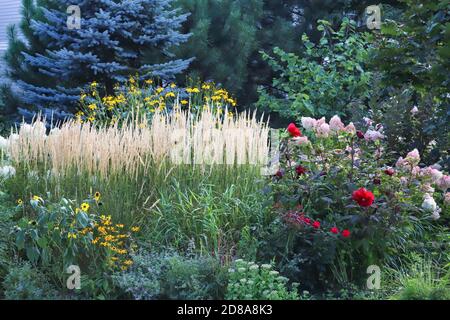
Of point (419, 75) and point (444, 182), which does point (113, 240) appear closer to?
point (444, 182)

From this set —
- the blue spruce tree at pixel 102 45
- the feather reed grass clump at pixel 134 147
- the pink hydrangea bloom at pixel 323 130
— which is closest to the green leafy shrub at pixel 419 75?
the pink hydrangea bloom at pixel 323 130

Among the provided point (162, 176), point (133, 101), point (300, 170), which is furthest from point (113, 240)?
point (133, 101)

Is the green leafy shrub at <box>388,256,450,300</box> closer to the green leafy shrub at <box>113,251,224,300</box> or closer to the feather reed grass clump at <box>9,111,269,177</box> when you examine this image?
the green leafy shrub at <box>113,251,224,300</box>

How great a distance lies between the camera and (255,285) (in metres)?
4.70

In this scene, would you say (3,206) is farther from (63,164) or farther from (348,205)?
(348,205)

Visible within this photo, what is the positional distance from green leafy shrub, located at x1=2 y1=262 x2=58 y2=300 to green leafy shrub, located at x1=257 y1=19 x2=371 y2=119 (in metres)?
5.88

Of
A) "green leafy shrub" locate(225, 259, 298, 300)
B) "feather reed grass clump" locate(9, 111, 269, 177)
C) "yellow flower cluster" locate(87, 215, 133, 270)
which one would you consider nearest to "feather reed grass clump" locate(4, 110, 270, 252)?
"feather reed grass clump" locate(9, 111, 269, 177)

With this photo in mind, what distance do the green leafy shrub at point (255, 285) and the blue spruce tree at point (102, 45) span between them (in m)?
5.78

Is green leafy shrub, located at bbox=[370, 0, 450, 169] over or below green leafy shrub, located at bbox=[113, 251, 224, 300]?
over

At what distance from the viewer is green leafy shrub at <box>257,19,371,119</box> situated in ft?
34.6

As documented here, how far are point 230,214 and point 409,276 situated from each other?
1481 mm

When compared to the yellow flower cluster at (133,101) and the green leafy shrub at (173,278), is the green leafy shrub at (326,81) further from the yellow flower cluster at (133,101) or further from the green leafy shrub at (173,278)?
the green leafy shrub at (173,278)

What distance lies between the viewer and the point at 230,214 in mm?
5695

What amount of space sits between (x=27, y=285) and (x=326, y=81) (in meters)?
6.85
